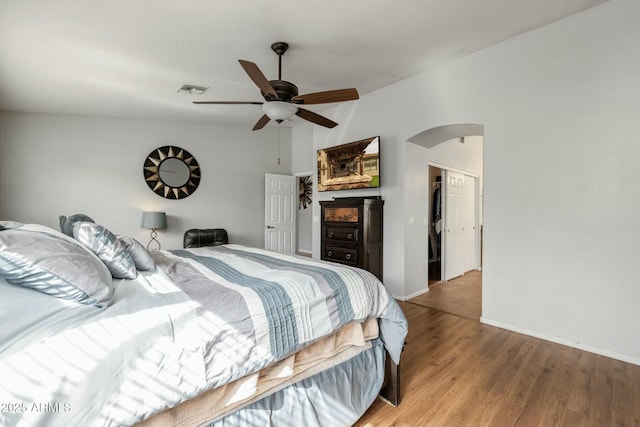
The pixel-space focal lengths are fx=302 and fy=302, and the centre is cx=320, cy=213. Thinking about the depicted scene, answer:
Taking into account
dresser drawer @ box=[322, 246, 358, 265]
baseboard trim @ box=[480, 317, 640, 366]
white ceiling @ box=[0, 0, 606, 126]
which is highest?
white ceiling @ box=[0, 0, 606, 126]

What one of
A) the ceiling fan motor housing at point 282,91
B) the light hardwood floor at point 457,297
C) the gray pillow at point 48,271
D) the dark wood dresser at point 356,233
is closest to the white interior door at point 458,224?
the light hardwood floor at point 457,297

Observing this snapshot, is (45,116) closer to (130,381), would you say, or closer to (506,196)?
(130,381)

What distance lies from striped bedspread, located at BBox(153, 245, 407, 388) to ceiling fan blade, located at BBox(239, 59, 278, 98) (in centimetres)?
136

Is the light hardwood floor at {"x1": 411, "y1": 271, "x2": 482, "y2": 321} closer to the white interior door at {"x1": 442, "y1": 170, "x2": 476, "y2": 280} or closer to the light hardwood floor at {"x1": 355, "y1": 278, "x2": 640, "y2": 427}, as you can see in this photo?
the white interior door at {"x1": 442, "y1": 170, "x2": 476, "y2": 280}

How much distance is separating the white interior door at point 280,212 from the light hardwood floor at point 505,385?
3.48 meters

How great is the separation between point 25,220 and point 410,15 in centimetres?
552

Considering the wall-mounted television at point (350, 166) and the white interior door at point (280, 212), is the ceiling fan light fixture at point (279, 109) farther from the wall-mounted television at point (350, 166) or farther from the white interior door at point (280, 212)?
the white interior door at point (280, 212)

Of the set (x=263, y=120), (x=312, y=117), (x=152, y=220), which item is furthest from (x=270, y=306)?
(x=152, y=220)

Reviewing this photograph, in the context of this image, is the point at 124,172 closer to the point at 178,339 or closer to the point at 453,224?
the point at 178,339

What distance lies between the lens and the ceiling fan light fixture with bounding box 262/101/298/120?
103 inches

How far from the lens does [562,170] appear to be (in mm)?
2732

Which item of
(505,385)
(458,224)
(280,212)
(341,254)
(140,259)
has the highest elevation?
(280,212)

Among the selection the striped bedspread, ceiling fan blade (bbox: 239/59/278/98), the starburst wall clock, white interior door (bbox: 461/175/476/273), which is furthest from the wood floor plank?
the starburst wall clock

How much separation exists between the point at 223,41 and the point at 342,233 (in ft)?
8.48
